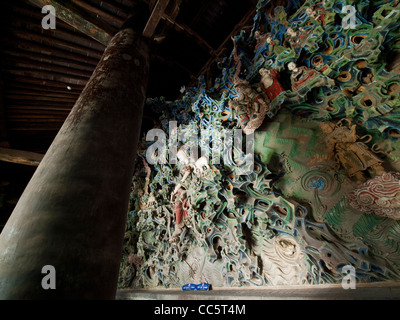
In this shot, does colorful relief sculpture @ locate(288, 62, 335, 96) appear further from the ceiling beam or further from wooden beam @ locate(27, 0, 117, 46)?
wooden beam @ locate(27, 0, 117, 46)

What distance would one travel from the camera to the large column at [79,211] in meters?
1.12

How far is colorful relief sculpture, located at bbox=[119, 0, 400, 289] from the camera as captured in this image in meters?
2.38

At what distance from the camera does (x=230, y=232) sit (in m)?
3.83

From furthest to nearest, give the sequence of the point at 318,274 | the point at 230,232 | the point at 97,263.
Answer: the point at 230,232, the point at 318,274, the point at 97,263

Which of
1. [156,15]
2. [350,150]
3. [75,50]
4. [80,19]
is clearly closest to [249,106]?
[350,150]

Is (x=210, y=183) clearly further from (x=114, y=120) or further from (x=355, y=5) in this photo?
(x=355, y=5)

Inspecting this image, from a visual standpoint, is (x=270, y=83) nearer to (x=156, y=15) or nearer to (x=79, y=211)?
(x=156, y=15)

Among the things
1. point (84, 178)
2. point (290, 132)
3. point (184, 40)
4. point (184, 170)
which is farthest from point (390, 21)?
point (184, 40)

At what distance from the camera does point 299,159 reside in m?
3.20

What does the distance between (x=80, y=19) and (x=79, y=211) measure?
3357 millimetres

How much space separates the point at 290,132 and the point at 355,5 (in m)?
1.70

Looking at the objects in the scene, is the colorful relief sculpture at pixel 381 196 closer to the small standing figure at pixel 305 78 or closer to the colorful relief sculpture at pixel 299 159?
the colorful relief sculpture at pixel 299 159

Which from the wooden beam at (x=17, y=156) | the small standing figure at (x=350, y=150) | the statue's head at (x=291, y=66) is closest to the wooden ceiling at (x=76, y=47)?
the wooden beam at (x=17, y=156)

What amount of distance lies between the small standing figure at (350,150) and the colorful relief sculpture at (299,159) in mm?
12
